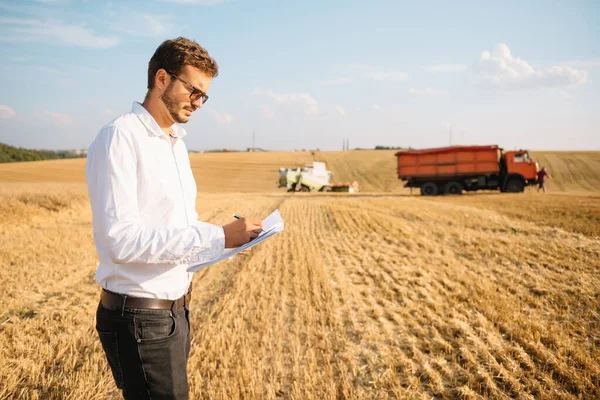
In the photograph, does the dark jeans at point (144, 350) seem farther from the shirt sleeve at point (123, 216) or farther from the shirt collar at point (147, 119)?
the shirt collar at point (147, 119)

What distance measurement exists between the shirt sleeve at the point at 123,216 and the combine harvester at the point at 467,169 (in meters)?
28.1

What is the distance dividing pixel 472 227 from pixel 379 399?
1083cm

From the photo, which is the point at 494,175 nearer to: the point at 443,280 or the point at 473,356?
the point at 443,280

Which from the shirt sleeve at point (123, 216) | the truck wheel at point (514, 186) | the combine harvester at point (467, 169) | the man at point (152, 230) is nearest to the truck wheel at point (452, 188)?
the combine harvester at point (467, 169)

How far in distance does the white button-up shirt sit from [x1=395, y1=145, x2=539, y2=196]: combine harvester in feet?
91.8

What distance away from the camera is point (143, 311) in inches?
73.7

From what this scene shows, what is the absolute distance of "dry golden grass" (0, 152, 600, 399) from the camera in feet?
12.5

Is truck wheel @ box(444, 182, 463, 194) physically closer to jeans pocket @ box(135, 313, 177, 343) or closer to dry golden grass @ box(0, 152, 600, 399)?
dry golden grass @ box(0, 152, 600, 399)

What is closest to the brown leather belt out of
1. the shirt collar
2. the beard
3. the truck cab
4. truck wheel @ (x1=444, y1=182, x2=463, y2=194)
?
the shirt collar

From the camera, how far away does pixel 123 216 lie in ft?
5.52

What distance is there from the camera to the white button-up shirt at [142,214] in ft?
5.54

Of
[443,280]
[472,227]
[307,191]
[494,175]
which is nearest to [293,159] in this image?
[307,191]

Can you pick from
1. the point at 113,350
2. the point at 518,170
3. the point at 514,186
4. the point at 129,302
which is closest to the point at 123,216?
the point at 129,302

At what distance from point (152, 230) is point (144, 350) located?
527 millimetres
